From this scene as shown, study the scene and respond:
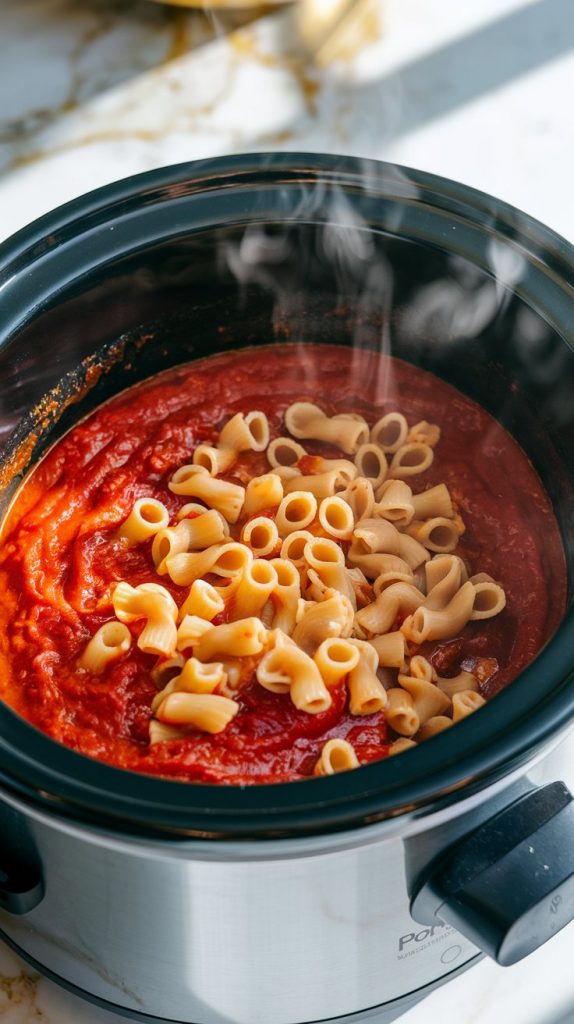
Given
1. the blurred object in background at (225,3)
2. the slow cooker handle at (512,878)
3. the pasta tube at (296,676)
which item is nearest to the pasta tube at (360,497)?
the pasta tube at (296,676)

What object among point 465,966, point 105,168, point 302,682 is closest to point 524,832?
point 302,682

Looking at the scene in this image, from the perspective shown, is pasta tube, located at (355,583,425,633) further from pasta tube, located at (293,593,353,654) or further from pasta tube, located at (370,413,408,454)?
pasta tube, located at (370,413,408,454)

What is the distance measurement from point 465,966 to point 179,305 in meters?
1.12

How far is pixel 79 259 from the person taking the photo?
1722 mm

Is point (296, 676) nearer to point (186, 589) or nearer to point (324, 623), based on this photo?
point (324, 623)

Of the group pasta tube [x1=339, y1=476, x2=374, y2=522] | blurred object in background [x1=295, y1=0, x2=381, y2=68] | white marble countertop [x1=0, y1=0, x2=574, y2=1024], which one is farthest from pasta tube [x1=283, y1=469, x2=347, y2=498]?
blurred object in background [x1=295, y1=0, x2=381, y2=68]

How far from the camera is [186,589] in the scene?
67.4 inches

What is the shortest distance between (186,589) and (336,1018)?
2.05 ft

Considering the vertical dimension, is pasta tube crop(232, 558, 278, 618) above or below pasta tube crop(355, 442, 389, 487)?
below

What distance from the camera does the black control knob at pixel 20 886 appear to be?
136cm

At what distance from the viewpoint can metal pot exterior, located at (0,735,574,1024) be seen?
1.17 metres

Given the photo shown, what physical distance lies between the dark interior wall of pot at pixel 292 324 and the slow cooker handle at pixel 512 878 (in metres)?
0.48

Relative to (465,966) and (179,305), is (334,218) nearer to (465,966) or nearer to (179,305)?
(179,305)

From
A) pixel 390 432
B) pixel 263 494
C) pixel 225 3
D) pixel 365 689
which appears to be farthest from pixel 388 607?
pixel 225 3
